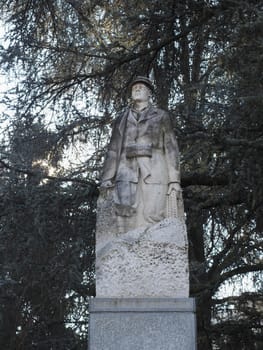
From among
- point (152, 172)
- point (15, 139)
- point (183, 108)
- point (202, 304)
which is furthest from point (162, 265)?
point (15, 139)

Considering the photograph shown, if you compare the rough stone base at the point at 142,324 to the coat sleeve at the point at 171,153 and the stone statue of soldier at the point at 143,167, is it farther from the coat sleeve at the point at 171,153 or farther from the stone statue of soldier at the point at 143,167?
the coat sleeve at the point at 171,153

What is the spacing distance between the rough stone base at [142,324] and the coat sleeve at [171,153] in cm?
106

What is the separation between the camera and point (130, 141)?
234 inches

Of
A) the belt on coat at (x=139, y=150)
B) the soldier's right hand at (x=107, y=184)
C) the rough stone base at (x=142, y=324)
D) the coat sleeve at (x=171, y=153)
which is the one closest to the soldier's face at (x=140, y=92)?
the coat sleeve at (x=171, y=153)

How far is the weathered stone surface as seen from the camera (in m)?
5.39

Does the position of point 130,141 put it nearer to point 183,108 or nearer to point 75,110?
point 183,108

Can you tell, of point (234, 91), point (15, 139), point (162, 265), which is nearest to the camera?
point (162, 265)

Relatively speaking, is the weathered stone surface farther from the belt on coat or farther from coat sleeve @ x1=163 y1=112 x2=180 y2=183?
the belt on coat

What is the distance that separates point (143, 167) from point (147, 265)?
0.86m

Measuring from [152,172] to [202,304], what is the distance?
3.72 metres

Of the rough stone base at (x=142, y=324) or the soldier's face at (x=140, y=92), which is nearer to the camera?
the rough stone base at (x=142, y=324)

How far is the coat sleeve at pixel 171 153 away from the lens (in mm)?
5741

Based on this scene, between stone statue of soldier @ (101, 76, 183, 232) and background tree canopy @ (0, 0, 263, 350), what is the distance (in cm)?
174

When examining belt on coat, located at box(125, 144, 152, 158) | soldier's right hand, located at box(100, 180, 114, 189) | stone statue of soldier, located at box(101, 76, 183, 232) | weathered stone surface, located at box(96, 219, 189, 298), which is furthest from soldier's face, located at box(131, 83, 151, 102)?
weathered stone surface, located at box(96, 219, 189, 298)
